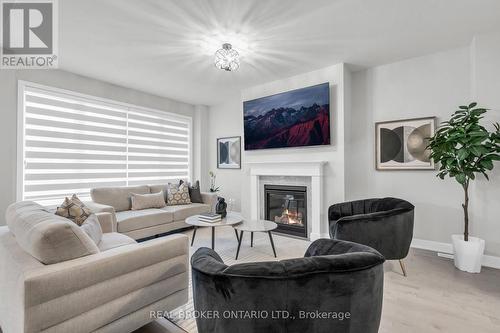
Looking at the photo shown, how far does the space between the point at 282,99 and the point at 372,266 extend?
3.50 m

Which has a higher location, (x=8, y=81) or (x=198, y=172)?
(x=8, y=81)

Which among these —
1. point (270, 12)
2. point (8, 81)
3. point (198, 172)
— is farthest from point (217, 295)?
point (198, 172)

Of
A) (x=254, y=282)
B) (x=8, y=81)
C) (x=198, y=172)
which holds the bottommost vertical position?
(x=254, y=282)

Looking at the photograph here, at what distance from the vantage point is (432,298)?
2.20 m

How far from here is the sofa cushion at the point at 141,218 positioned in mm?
3453

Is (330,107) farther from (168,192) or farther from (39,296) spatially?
(39,296)

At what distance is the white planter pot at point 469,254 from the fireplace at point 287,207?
6.29 feet

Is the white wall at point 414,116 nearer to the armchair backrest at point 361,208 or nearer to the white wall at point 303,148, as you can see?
the white wall at point 303,148

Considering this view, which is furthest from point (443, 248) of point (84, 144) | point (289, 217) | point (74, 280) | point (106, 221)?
point (84, 144)

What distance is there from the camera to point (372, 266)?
1.13 meters

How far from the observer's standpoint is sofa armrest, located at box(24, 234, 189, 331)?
1.25 meters

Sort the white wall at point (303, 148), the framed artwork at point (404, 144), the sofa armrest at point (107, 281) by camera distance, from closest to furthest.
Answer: the sofa armrest at point (107, 281) → the framed artwork at point (404, 144) → the white wall at point (303, 148)

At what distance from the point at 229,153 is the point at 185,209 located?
6.27 ft

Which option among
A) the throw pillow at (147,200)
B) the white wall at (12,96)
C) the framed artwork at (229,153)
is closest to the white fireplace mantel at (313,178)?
the framed artwork at (229,153)
